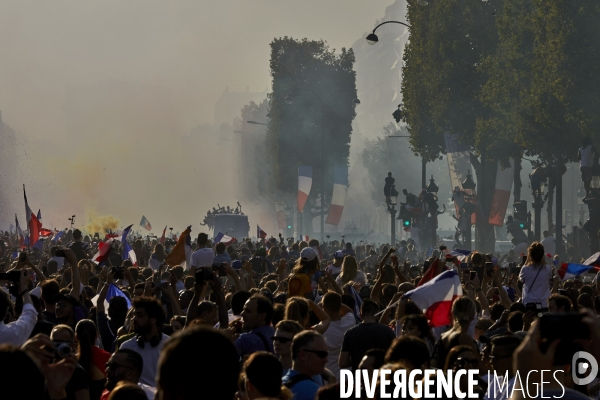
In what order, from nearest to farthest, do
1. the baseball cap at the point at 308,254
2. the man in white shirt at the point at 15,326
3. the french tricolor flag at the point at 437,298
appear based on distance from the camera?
the man in white shirt at the point at 15,326 < the french tricolor flag at the point at 437,298 < the baseball cap at the point at 308,254

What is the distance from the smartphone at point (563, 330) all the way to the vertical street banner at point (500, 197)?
3362cm

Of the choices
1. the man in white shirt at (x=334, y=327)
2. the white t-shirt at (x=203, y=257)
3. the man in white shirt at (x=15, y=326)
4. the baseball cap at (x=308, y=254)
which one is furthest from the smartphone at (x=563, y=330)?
the white t-shirt at (x=203, y=257)

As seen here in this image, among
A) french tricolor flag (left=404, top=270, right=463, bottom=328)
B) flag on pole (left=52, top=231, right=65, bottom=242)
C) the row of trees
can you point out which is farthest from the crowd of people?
flag on pole (left=52, top=231, right=65, bottom=242)

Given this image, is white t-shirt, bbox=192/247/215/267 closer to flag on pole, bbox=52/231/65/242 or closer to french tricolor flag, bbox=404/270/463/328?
french tricolor flag, bbox=404/270/463/328

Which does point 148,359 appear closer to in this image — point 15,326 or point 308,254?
point 15,326

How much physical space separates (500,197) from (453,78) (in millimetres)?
6064

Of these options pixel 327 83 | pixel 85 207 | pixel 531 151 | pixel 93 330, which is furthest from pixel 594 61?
pixel 85 207

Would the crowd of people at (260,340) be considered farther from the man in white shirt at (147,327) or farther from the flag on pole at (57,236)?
the flag on pole at (57,236)

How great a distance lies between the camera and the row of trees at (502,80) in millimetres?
30031

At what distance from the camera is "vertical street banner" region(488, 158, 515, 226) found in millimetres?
36562

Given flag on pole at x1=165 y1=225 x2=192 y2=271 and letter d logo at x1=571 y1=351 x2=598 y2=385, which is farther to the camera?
flag on pole at x1=165 y1=225 x2=192 y2=271

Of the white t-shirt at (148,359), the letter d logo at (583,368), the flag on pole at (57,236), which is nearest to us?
the letter d logo at (583,368)

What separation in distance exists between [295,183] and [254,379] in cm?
6466

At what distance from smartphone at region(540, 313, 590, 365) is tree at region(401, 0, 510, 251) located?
3513 centimetres
